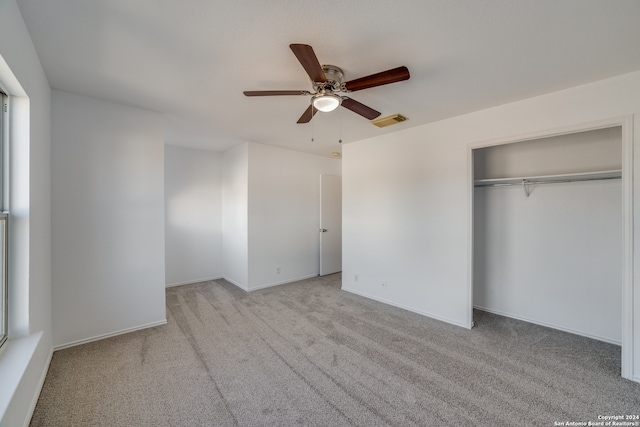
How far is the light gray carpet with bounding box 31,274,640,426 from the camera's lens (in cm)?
177

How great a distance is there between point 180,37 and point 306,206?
366cm

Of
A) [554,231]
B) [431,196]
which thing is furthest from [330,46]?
[554,231]

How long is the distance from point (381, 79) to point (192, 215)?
14.1 ft

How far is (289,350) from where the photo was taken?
2566mm

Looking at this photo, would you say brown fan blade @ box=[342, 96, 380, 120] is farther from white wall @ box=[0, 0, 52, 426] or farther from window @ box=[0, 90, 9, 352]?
window @ box=[0, 90, 9, 352]

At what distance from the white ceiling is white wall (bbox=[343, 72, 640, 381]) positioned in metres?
0.23

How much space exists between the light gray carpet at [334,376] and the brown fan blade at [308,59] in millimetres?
2297

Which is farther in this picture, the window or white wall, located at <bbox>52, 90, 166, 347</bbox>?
white wall, located at <bbox>52, 90, 166, 347</bbox>

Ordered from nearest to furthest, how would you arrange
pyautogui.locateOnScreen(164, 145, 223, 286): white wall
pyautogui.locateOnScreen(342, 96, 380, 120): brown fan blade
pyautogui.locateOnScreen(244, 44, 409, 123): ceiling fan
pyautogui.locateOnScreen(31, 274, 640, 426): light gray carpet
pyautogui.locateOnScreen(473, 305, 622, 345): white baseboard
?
pyautogui.locateOnScreen(244, 44, 409, 123): ceiling fan → pyautogui.locateOnScreen(31, 274, 640, 426): light gray carpet → pyautogui.locateOnScreen(342, 96, 380, 120): brown fan blade → pyautogui.locateOnScreen(473, 305, 622, 345): white baseboard → pyautogui.locateOnScreen(164, 145, 223, 286): white wall

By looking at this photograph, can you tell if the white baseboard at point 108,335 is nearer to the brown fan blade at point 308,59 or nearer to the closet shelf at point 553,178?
the brown fan blade at point 308,59

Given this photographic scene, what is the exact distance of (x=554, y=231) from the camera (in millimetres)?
3031

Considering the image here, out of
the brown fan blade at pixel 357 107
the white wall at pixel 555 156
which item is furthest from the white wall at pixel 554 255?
the brown fan blade at pixel 357 107

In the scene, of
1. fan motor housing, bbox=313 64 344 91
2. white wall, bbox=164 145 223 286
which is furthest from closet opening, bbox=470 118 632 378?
white wall, bbox=164 145 223 286

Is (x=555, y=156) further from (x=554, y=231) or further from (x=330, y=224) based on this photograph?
(x=330, y=224)
